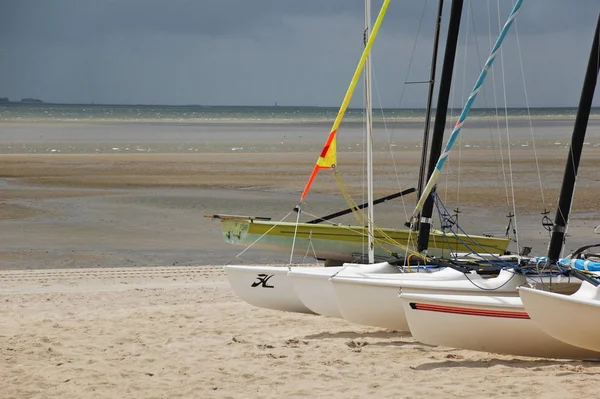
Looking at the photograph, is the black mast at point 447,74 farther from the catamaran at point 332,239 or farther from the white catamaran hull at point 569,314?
the white catamaran hull at point 569,314

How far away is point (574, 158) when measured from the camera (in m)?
13.1

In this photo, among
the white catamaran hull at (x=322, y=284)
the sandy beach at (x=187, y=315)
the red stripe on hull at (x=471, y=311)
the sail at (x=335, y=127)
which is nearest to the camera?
the sandy beach at (x=187, y=315)

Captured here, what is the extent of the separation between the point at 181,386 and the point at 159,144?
54.6 metres

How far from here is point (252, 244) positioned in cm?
1883

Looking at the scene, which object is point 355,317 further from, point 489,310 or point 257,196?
point 257,196

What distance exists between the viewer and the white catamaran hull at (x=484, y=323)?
39.0ft

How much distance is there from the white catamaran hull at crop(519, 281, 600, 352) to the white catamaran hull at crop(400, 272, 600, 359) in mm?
450

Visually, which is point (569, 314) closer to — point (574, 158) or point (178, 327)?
point (574, 158)

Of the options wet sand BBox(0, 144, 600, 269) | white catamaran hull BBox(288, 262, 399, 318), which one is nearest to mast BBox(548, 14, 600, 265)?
white catamaran hull BBox(288, 262, 399, 318)

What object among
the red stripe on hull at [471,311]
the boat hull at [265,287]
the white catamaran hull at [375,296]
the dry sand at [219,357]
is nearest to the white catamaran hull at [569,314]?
the dry sand at [219,357]

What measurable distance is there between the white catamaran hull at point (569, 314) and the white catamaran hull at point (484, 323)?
45 cm

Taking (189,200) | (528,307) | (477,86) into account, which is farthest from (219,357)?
(189,200)

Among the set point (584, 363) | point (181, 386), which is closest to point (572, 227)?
point (584, 363)

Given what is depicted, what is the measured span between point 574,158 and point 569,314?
278cm
